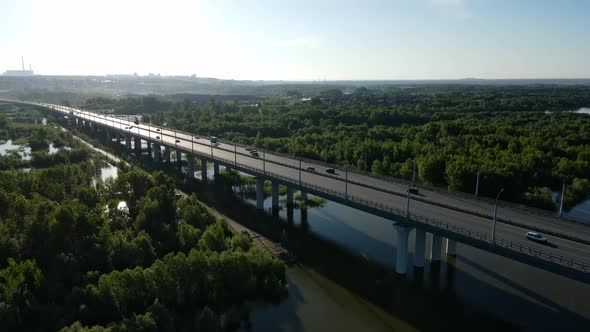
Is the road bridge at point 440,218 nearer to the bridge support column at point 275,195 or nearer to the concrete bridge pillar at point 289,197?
the bridge support column at point 275,195

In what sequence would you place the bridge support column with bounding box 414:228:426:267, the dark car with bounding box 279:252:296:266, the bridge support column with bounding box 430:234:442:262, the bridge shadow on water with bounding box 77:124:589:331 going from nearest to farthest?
the bridge shadow on water with bounding box 77:124:589:331 < the bridge support column with bounding box 414:228:426:267 < the bridge support column with bounding box 430:234:442:262 < the dark car with bounding box 279:252:296:266

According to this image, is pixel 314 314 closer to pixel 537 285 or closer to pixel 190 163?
pixel 537 285

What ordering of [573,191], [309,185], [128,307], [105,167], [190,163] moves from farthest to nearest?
1. [105,167]
2. [190,163]
3. [573,191]
4. [309,185]
5. [128,307]

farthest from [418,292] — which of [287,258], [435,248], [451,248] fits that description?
[287,258]

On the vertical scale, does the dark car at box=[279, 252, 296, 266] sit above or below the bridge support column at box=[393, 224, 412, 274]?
below

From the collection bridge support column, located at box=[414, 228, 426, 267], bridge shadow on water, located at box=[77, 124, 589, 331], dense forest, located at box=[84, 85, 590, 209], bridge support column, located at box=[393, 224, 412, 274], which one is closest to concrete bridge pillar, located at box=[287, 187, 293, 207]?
bridge shadow on water, located at box=[77, 124, 589, 331]

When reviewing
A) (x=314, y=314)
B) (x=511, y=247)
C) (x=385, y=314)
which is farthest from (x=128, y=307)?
(x=511, y=247)

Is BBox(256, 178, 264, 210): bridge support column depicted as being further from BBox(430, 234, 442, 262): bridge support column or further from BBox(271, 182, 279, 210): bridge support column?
BBox(430, 234, 442, 262): bridge support column
